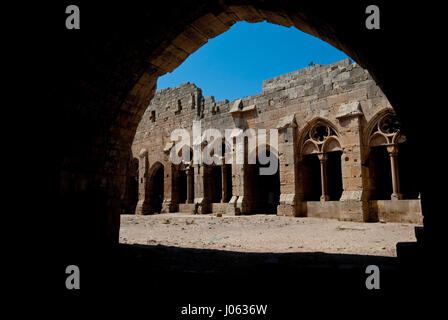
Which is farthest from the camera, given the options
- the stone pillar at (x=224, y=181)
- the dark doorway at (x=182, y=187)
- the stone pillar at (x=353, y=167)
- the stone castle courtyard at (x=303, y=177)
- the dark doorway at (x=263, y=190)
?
the dark doorway at (x=182, y=187)

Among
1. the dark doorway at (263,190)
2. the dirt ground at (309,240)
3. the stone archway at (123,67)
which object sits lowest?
the dirt ground at (309,240)

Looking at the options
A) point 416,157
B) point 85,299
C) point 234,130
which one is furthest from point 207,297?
point 234,130

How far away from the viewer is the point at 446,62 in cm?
233

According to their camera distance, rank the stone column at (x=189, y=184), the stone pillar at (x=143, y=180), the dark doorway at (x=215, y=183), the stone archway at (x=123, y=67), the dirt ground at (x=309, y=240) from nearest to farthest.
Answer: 1. the stone archway at (x=123, y=67)
2. the dirt ground at (x=309, y=240)
3. the dark doorway at (x=215, y=183)
4. the stone column at (x=189, y=184)
5. the stone pillar at (x=143, y=180)

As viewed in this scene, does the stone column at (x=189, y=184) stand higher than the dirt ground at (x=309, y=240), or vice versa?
the stone column at (x=189, y=184)

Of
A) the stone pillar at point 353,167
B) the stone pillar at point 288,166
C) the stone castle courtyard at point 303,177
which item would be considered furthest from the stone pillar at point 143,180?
the stone pillar at point 353,167

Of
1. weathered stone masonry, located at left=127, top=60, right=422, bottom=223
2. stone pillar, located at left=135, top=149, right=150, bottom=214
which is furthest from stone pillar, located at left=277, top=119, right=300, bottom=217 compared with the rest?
stone pillar, located at left=135, top=149, right=150, bottom=214

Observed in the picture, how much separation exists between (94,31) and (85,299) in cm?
322

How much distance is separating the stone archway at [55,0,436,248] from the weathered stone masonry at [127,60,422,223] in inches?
307

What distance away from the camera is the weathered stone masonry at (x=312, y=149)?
10.2 meters

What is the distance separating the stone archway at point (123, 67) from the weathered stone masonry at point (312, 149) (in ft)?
25.6

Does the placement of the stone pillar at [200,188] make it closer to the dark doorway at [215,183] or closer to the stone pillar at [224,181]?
the dark doorway at [215,183]

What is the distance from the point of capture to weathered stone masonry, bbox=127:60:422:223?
10211 millimetres

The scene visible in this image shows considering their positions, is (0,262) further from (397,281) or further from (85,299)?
(397,281)
